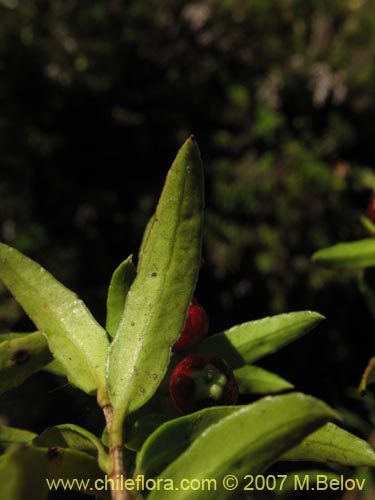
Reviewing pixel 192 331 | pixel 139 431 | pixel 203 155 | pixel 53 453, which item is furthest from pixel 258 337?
pixel 203 155

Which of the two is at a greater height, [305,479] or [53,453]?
[53,453]

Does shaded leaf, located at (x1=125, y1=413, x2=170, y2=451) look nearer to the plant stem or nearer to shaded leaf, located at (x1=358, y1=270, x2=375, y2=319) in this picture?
the plant stem

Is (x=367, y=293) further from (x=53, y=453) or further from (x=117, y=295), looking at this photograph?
(x=53, y=453)

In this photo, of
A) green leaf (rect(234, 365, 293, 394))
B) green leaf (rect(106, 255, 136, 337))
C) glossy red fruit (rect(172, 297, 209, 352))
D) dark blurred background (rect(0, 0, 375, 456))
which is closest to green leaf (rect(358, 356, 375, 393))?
green leaf (rect(234, 365, 293, 394))

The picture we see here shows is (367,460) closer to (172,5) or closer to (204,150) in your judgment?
(204,150)

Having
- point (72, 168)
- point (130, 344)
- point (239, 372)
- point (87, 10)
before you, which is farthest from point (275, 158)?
point (130, 344)

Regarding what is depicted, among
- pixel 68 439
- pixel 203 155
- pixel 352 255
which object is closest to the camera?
pixel 68 439
